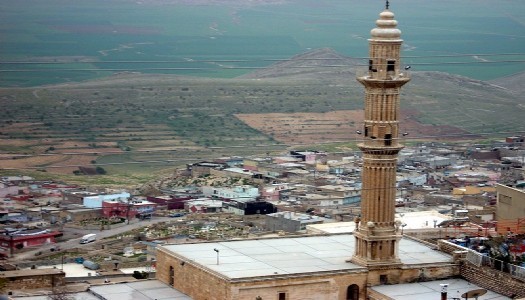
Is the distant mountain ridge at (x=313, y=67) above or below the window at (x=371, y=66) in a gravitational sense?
below

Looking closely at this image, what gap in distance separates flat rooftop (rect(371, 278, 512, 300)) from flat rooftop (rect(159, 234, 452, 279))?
714 millimetres

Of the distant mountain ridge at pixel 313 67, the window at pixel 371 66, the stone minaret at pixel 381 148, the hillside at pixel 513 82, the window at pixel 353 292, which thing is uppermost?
the window at pixel 371 66

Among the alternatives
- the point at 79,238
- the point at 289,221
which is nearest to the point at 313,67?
the point at 79,238

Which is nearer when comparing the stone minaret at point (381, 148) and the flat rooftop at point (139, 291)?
the flat rooftop at point (139, 291)

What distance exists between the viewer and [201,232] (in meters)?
66.7

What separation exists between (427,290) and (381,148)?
3953 millimetres

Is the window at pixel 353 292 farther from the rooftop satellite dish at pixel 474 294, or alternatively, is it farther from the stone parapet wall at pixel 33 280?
the stone parapet wall at pixel 33 280

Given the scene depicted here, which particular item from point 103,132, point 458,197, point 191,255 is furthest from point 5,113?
point 191,255

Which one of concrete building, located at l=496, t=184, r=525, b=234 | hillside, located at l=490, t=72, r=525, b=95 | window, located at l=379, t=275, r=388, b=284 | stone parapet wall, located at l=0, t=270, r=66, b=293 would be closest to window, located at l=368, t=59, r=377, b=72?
window, located at l=379, t=275, r=388, b=284

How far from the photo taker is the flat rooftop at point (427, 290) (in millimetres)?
38000

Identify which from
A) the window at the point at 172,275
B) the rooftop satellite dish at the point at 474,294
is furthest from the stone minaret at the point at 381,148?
the window at the point at 172,275

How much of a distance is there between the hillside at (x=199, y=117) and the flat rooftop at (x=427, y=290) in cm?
5563

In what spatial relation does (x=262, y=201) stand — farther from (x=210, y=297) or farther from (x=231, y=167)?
(x=210, y=297)

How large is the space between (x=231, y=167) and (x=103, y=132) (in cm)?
2740
